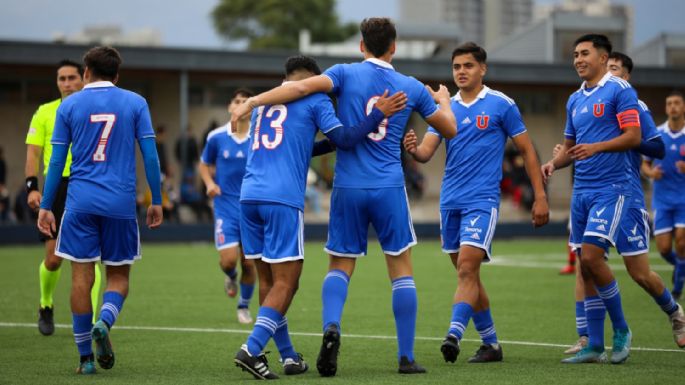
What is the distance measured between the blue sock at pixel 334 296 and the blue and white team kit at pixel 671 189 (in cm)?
797

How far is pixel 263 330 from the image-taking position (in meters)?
7.81

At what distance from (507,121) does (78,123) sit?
11.3ft

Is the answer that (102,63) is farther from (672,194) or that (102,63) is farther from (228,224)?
(672,194)

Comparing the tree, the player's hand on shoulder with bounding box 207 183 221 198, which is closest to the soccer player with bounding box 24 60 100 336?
the player's hand on shoulder with bounding box 207 183 221 198

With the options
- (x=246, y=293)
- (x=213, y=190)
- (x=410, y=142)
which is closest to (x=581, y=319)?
(x=410, y=142)

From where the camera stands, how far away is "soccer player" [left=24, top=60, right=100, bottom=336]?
1035cm

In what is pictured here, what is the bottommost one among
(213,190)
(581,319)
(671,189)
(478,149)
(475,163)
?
(581,319)

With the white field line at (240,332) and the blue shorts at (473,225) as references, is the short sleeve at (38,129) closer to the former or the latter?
the white field line at (240,332)

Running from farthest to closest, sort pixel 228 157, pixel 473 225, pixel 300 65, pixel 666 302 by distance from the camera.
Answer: pixel 228 157
pixel 666 302
pixel 473 225
pixel 300 65

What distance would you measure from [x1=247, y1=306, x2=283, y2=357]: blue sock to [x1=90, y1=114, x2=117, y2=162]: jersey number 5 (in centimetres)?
174

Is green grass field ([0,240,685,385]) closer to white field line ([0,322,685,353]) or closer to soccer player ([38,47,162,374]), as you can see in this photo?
white field line ([0,322,685,353])

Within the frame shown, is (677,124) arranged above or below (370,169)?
below

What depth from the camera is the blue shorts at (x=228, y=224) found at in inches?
505

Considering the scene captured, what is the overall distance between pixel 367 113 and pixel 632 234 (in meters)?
2.73
